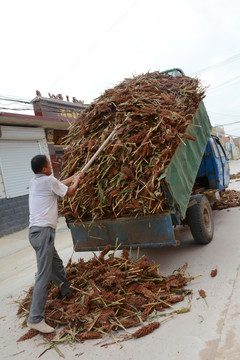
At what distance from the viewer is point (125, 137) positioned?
378 cm

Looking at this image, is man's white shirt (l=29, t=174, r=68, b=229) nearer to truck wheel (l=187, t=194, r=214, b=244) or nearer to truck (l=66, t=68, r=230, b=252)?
truck (l=66, t=68, r=230, b=252)

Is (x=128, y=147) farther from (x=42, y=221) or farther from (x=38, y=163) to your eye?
(x=42, y=221)

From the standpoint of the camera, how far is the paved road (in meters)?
2.15

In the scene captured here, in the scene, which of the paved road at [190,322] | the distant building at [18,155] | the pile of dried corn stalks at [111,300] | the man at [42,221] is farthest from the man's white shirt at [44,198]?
the distant building at [18,155]

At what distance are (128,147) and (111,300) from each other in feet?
5.98

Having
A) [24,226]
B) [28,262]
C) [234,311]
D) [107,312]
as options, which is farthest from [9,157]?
[234,311]

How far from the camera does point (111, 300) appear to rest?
2863mm

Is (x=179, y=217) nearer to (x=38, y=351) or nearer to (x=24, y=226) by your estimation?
(x=38, y=351)

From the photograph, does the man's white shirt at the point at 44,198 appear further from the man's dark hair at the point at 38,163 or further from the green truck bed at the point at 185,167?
the green truck bed at the point at 185,167

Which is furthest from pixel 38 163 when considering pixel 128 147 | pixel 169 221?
pixel 169 221

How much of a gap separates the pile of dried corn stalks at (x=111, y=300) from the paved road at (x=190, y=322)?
124 millimetres

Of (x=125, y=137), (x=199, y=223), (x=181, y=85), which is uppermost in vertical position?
(x=181, y=85)

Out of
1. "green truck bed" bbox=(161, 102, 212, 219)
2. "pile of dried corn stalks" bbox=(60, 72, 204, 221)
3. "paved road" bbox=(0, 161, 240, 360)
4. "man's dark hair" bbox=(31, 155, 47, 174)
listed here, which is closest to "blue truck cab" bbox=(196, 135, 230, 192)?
"green truck bed" bbox=(161, 102, 212, 219)

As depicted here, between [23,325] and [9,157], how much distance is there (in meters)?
7.87
